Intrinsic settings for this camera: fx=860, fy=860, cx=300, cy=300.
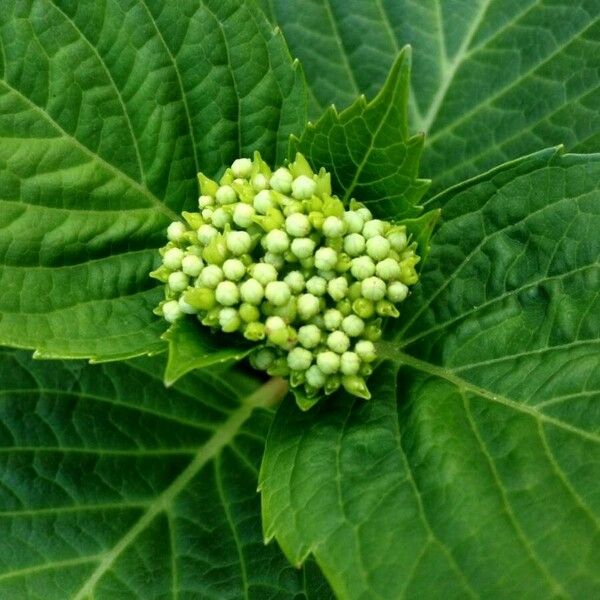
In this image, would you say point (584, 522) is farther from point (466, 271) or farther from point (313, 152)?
point (313, 152)

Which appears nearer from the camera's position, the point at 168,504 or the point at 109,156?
the point at 109,156

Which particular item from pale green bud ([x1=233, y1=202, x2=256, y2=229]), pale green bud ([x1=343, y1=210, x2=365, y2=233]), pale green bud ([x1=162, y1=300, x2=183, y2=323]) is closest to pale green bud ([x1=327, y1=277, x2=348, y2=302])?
pale green bud ([x1=343, y1=210, x2=365, y2=233])

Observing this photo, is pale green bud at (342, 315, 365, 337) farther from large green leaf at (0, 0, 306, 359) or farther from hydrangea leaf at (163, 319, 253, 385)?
large green leaf at (0, 0, 306, 359)

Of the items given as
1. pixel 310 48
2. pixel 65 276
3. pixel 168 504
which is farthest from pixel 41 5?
pixel 168 504

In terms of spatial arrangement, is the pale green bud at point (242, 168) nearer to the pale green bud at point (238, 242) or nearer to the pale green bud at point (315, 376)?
the pale green bud at point (238, 242)

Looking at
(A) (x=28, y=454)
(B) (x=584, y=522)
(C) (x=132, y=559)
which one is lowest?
(C) (x=132, y=559)

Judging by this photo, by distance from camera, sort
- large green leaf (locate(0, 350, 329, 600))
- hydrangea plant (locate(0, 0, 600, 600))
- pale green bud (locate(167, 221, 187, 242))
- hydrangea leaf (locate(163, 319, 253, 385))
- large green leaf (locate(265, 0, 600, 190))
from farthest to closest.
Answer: large green leaf (locate(265, 0, 600, 190)) → large green leaf (locate(0, 350, 329, 600)) → pale green bud (locate(167, 221, 187, 242)) → hydrangea plant (locate(0, 0, 600, 600)) → hydrangea leaf (locate(163, 319, 253, 385))

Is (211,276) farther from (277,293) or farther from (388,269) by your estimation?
(388,269)

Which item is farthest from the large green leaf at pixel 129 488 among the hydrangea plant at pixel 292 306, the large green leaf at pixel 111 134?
the large green leaf at pixel 111 134
